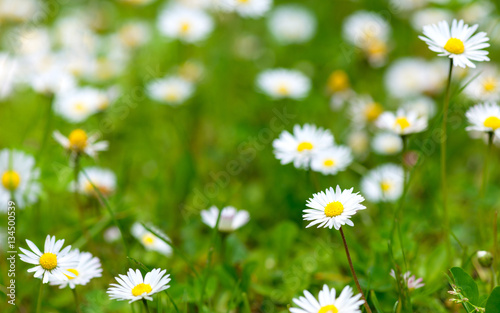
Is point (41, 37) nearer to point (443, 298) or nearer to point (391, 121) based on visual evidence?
point (391, 121)

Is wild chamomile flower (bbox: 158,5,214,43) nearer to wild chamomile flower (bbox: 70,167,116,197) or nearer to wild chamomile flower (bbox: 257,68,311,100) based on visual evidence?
wild chamomile flower (bbox: 257,68,311,100)

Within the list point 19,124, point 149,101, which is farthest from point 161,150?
point 19,124

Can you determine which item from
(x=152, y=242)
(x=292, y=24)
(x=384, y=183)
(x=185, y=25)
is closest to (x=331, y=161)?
(x=384, y=183)

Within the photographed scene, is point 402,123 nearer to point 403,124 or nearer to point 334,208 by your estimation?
point 403,124

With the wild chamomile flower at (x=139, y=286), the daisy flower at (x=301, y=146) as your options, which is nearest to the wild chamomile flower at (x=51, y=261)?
the wild chamomile flower at (x=139, y=286)

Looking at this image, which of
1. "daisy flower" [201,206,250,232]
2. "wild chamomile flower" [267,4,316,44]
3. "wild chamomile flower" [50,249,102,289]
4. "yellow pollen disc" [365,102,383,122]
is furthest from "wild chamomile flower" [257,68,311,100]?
"wild chamomile flower" [50,249,102,289]

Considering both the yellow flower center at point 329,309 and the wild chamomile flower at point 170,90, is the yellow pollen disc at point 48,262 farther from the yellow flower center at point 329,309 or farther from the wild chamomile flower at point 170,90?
the wild chamomile flower at point 170,90
